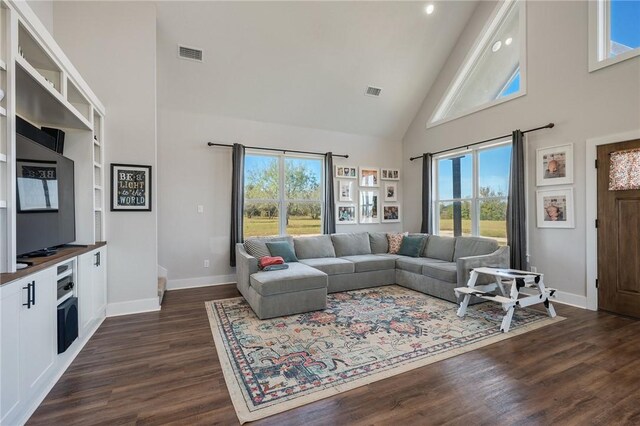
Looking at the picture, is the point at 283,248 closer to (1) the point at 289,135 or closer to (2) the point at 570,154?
(1) the point at 289,135

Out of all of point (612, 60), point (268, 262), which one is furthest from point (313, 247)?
point (612, 60)

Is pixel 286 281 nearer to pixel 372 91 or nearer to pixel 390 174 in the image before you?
pixel 372 91

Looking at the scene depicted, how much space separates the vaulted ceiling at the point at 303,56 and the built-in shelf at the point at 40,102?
189cm

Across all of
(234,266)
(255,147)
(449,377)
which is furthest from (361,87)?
(449,377)

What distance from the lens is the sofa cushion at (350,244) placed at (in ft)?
17.2

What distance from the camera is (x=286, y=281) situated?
11.2 feet

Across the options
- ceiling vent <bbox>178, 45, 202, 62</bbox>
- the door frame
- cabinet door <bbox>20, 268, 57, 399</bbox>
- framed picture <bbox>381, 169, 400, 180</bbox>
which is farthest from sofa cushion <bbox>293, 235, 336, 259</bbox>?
the door frame

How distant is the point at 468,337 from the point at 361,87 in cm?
431

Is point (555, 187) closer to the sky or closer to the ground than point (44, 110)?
closer to the ground

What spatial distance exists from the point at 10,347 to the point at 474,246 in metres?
4.89

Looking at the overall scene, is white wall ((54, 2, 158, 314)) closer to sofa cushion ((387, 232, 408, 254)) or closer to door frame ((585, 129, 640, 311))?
sofa cushion ((387, 232, 408, 254))

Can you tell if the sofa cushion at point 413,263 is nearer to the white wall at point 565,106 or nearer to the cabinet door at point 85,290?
the white wall at point 565,106

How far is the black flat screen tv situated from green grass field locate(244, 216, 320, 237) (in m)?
2.73

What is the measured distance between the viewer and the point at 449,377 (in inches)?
85.8
